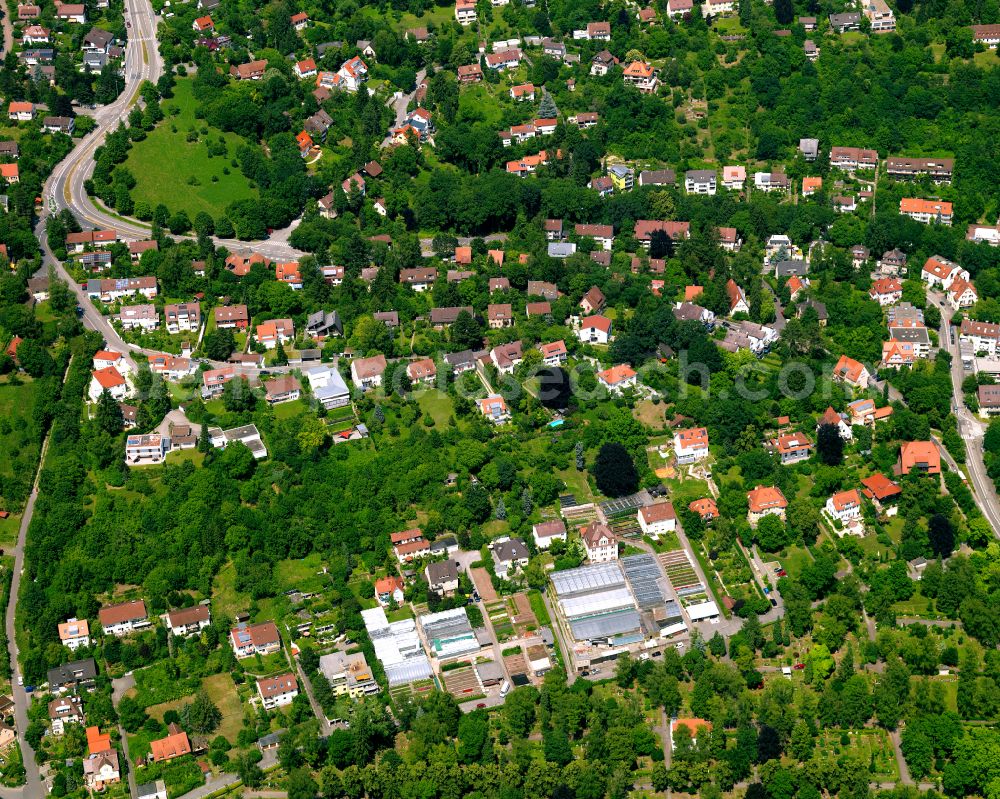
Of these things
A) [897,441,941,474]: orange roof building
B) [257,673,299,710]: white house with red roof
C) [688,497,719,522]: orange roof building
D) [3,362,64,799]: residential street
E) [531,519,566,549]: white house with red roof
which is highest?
[897,441,941,474]: orange roof building

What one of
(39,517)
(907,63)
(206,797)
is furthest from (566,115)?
(206,797)

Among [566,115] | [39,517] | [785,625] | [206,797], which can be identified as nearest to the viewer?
[206,797]

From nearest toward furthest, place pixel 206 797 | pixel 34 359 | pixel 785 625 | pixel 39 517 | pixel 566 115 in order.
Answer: pixel 206 797 < pixel 785 625 < pixel 39 517 < pixel 34 359 < pixel 566 115

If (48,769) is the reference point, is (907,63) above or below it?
above

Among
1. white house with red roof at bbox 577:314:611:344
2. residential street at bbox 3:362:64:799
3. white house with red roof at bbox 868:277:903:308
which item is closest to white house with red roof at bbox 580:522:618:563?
white house with red roof at bbox 577:314:611:344

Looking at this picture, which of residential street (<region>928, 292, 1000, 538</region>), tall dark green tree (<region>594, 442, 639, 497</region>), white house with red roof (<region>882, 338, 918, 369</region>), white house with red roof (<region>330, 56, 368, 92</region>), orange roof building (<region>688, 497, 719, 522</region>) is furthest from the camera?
white house with red roof (<region>330, 56, 368, 92</region>)

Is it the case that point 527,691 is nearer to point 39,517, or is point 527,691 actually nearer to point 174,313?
point 39,517

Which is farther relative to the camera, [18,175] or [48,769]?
[18,175]

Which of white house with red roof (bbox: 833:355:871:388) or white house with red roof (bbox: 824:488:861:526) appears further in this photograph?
white house with red roof (bbox: 833:355:871:388)

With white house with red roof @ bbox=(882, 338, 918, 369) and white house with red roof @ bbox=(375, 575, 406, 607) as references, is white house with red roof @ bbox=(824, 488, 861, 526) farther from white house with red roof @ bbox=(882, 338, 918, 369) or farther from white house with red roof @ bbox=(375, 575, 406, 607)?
white house with red roof @ bbox=(375, 575, 406, 607)

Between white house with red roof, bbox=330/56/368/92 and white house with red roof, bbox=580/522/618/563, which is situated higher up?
white house with red roof, bbox=330/56/368/92
